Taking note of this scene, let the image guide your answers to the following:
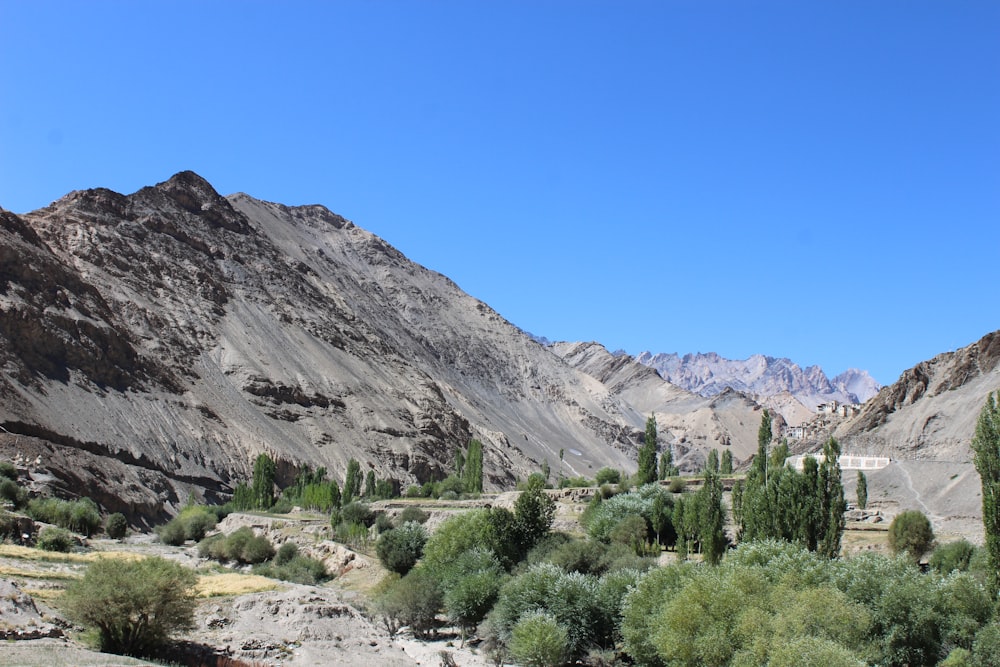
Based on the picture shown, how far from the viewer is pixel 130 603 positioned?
87.4 ft

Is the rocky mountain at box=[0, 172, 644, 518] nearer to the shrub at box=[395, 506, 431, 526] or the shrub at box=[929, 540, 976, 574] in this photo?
the shrub at box=[395, 506, 431, 526]

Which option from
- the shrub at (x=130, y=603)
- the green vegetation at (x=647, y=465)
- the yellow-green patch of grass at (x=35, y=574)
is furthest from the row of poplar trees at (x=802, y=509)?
the yellow-green patch of grass at (x=35, y=574)

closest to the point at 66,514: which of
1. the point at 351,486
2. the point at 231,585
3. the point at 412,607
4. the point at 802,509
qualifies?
the point at 351,486

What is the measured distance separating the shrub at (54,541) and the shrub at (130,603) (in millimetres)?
17415

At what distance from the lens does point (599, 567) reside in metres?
39.2

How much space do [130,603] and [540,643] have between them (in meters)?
13.1

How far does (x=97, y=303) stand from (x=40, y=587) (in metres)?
67.1

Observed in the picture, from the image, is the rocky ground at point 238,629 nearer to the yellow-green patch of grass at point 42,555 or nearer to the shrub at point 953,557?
the yellow-green patch of grass at point 42,555

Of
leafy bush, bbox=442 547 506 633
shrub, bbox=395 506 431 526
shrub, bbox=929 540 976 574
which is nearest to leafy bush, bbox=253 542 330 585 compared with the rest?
shrub, bbox=395 506 431 526

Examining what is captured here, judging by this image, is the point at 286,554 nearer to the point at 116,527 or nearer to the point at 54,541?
the point at 54,541

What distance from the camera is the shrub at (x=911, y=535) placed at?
39.2m

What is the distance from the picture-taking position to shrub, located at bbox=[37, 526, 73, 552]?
43.0m

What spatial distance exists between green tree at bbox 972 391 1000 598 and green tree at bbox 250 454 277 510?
5680cm

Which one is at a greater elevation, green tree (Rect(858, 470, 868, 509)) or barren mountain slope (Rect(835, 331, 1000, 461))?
barren mountain slope (Rect(835, 331, 1000, 461))
